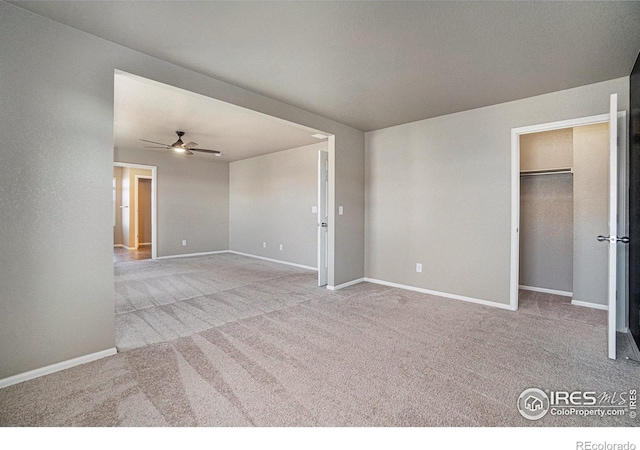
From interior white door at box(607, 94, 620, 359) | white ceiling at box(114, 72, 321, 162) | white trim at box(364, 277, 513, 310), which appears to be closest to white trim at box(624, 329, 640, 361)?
interior white door at box(607, 94, 620, 359)

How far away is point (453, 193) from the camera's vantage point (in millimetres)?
3957

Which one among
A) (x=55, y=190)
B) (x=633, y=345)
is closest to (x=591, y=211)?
(x=633, y=345)

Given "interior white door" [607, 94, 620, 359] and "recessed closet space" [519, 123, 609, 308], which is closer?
"interior white door" [607, 94, 620, 359]

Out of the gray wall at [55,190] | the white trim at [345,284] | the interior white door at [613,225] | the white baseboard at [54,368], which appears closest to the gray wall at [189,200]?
the white trim at [345,284]

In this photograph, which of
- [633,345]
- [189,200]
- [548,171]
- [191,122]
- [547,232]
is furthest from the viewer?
[189,200]

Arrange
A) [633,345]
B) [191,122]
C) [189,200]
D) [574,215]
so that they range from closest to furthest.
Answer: [633,345], [574,215], [191,122], [189,200]

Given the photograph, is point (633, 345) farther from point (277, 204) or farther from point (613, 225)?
point (277, 204)

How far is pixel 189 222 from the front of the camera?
7.50 m

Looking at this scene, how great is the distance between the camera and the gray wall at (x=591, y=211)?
11.2ft

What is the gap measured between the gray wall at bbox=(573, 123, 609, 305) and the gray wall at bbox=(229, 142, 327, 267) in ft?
12.8

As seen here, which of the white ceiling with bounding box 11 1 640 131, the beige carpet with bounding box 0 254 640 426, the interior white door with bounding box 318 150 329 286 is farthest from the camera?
the interior white door with bounding box 318 150 329 286

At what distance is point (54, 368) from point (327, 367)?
1.93 metres

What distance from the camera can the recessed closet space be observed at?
345cm

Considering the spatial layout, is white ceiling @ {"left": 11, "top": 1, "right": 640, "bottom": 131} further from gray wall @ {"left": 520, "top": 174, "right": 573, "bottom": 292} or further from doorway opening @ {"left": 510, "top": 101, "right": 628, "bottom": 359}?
gray wall @ {"left": 520, "top": 174, "right": 573, "bottom": 292}
